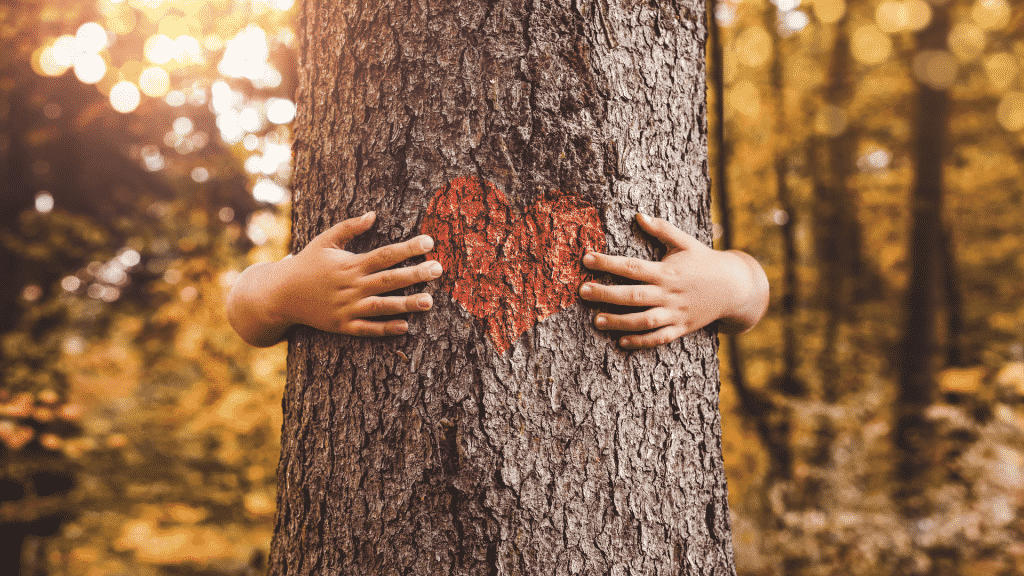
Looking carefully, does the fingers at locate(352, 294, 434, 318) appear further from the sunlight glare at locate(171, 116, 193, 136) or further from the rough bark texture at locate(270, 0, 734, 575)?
the sunlight glare at locate(171, 116, 193, 136)

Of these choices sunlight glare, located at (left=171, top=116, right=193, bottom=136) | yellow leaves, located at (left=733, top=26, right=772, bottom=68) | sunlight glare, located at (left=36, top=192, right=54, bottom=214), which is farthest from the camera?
yellow leaves, located at (left=733, top=26, right=772, bottom=68)

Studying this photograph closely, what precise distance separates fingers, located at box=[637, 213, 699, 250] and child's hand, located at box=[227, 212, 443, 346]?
1.51ft

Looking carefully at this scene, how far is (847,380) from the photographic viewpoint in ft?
23.9

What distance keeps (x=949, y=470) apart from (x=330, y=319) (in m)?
6.31

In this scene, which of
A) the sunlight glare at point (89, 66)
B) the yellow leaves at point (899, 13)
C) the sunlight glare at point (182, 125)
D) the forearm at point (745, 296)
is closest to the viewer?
the forearm at point (745, 296)

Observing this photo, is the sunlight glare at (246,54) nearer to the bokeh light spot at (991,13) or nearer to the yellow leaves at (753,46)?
the yellow leaves at (753,46)

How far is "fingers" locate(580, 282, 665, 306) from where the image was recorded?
1.07m

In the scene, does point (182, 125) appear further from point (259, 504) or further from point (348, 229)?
point (348, 229)

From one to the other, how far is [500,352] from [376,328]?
26cm

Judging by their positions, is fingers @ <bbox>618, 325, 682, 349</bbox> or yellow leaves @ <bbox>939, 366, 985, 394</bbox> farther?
yellow leaves @ <bbox>939, 366, 985, 394</bbox>

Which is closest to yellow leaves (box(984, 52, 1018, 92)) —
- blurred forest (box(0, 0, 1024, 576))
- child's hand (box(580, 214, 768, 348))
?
blurred forest (box(0, 0, 1024, 576))

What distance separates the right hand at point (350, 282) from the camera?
1062 millimetres

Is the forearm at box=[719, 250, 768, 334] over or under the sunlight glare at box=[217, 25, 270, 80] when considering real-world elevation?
under

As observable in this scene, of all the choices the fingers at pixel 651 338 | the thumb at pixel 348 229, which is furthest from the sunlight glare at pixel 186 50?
the fingers at pixel 651 338
